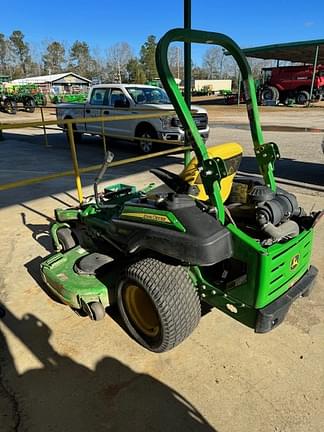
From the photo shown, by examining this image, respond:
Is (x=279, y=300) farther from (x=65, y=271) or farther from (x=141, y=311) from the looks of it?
(x=65, y=271)

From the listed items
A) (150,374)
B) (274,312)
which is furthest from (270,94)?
(150,374)

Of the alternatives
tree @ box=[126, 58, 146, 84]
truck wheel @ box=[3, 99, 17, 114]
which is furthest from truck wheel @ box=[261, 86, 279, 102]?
tree @ box=[126, 58, 146, 84]

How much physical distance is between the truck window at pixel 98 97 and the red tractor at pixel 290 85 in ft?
72.1

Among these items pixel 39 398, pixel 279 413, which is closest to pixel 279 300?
pixel 279 413

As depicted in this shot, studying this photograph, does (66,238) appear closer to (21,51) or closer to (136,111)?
(136,111)

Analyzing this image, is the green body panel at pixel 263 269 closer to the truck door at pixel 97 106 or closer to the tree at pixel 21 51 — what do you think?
the truck door at pixel 97 106

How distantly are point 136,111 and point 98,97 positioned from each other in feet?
6.65

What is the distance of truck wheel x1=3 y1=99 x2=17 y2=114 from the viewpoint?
2728 centimetres

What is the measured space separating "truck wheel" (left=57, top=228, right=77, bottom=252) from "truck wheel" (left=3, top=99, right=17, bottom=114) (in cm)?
2694

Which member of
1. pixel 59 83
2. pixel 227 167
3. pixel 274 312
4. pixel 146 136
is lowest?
pixel 274 312

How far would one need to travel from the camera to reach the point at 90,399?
2207 mm

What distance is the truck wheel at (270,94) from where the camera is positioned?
29172mm

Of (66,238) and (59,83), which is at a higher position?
(59,83)

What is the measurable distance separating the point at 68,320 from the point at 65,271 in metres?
0.40
